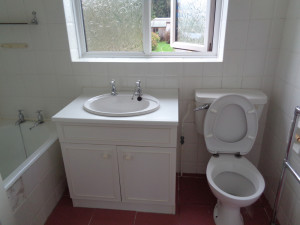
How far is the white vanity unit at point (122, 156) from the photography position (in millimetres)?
1429

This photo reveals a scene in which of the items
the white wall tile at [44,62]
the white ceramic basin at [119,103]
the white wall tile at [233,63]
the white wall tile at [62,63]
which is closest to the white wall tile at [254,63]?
the white wall tile at [233,63]

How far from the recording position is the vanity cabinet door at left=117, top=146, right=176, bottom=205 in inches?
58.7

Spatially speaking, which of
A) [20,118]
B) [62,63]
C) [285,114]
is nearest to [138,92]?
[62,63]

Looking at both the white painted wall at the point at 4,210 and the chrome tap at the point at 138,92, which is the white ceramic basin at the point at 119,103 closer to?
the chrome tap at the point at 138,92

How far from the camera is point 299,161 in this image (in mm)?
1342

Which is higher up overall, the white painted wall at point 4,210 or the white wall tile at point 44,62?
the white wall tile at point 44,62

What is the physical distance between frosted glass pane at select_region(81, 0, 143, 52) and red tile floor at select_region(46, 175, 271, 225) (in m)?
1.30

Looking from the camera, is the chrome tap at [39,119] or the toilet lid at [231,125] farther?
the chrome tap at [39,119]

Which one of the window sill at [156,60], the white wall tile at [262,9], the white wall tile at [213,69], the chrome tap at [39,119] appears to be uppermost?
the white wall tile at [262,9]

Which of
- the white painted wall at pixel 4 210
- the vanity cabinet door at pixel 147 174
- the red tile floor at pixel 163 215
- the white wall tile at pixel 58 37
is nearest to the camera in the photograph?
the white painted wall at pixel 4 210

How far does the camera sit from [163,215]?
1.68 m

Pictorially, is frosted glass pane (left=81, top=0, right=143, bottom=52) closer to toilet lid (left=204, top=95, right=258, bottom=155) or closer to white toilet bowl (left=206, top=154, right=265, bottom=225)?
toilet lid (left=204, top=95, right=258, bottom=155)

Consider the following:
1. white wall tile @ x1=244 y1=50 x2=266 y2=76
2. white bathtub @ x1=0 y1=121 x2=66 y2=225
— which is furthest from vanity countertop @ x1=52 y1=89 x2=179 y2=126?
white wall tile @ x1=244 y1=50 x2=266 y2=76

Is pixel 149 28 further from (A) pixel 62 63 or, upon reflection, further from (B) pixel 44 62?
(B) pixel 44 62
